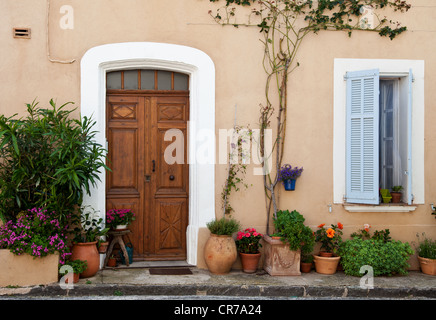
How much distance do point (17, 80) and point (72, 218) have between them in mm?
1958

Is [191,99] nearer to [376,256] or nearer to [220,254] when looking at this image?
[220,254]

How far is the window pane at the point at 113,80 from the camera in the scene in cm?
717

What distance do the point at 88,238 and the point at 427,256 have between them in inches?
185

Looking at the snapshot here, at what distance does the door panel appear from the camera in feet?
23.6

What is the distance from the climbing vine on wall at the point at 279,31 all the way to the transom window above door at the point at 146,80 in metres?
1.01

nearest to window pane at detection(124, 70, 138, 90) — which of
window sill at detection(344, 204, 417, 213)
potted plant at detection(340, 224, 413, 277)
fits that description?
window sill at detection(344, 204, 417, 213)

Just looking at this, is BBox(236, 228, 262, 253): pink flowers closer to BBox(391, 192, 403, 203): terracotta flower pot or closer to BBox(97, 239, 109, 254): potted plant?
BBox(97, 239, 109, 254): potted plant

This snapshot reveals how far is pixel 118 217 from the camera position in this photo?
689 centimetres

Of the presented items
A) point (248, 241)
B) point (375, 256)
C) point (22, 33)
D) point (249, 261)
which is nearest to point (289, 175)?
point (248, 241)

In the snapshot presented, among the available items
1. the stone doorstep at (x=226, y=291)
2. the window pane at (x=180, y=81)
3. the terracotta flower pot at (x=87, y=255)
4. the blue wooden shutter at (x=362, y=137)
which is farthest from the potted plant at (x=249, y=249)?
the window pane at (x=180, y=81)

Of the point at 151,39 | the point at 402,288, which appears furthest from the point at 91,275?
the point at 402,288

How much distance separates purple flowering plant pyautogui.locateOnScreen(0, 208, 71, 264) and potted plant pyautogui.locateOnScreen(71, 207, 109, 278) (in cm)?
22

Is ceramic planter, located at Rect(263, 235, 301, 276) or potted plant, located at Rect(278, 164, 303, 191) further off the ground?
potted plant, located at Rect(278, 164, 303, 191)

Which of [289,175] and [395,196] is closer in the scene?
[289,175]
